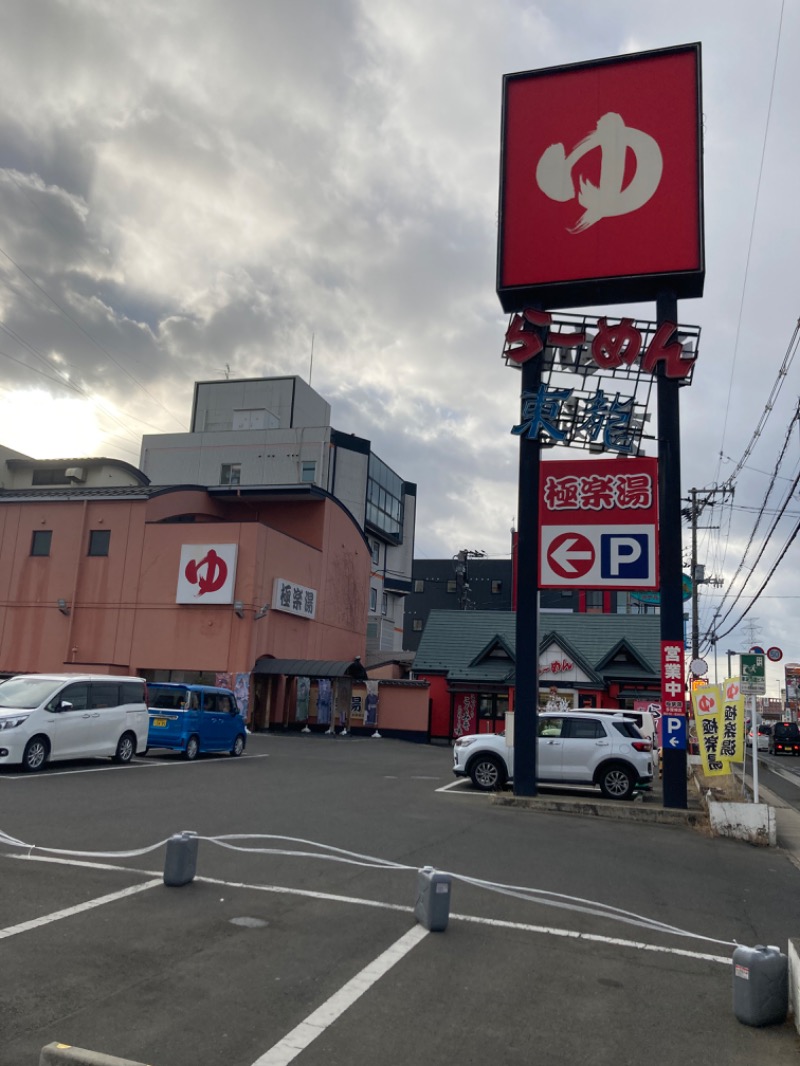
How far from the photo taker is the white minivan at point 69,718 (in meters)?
15.2

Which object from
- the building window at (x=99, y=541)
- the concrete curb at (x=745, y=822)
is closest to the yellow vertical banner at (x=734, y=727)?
the concrete curb at (x=745, y=822)

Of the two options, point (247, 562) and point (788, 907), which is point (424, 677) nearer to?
point (247, 562)

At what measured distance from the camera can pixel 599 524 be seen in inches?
603

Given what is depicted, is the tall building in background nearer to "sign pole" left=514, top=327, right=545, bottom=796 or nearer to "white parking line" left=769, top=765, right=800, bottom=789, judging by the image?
"white parking line" left=769, top=765, right=800, bottom=789

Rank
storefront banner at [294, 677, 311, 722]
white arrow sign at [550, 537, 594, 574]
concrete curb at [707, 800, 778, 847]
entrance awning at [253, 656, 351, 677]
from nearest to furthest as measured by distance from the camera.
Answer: concrete curb at [707, 800, 778, 847] < white arrow sign at [550, 537, 594, 574] < entrance awning at [253, 656, 351, 677] < storefront banner at [294, 677, 311, 722]

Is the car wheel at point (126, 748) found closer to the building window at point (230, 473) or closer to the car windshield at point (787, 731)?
the building window at point (230, 473)

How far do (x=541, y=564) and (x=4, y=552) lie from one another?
29.7 meters

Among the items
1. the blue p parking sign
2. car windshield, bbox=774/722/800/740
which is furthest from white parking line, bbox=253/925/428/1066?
car windshield, bbox=774/722/800/740

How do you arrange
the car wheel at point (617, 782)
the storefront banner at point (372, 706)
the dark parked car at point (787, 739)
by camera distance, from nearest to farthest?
the car wheel at point (617, 782) → the storefront banner at point (372, 706) → the dark parked car at point (787, 739)

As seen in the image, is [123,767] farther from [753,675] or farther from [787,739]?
[787,739]

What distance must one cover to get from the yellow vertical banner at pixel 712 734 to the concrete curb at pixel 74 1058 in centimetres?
1486

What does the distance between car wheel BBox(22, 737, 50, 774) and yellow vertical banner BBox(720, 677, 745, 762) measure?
1319cm

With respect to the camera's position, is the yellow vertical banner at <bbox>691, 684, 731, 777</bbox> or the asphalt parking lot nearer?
the asphalt parking lot

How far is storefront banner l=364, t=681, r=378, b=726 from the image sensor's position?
36.4 metres
